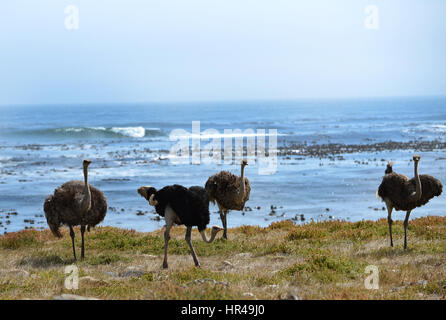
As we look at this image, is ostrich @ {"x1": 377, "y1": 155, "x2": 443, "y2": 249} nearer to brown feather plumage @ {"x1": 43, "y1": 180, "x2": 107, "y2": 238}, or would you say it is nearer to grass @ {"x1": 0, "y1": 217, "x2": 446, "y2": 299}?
grass @ {"x1": 0, "y1": 217, "x2": 446, "y2": 299}

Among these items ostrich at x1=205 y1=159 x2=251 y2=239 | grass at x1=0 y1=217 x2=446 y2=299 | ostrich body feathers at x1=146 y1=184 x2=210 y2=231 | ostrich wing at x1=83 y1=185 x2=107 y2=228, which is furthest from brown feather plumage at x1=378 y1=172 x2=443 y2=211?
ostrich wing at x1=83 y1=185 x2=107 y2=228

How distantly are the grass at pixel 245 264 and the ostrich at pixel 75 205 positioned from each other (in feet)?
2.89

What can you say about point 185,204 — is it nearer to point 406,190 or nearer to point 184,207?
point 184,207

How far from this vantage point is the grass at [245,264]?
8.54 metres

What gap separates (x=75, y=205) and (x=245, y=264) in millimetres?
4011

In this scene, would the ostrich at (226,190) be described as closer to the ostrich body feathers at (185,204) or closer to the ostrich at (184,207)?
the ostrich at (184,207)

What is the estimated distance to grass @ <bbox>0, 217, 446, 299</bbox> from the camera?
8539mm

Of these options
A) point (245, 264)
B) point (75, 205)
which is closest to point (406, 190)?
point (245, 264)

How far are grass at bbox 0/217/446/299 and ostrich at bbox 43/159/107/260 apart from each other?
882mm


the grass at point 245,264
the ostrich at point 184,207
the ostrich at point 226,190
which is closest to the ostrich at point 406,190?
the grass at point 245,264

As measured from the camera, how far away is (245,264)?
11859mm

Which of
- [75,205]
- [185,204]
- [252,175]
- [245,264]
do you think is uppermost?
[185,204]
